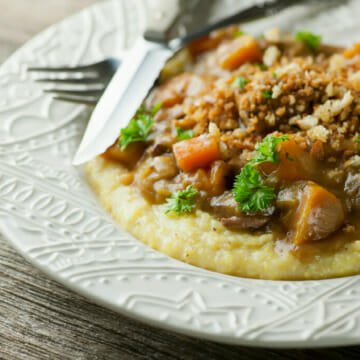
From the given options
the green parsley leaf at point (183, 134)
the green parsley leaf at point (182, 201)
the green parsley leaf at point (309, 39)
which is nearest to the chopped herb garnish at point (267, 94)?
the green parsley leaf at point (183, 134)

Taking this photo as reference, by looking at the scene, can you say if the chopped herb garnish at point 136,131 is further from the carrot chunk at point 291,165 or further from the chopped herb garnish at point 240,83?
the carrot chunk at point 291,165

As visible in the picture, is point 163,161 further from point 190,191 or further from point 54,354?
A: point 54,354

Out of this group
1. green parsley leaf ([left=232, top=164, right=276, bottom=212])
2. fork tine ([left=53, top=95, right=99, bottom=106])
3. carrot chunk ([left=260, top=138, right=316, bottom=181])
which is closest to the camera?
green parsley leaf ([left=232, top=164, right=276, bottom=212])

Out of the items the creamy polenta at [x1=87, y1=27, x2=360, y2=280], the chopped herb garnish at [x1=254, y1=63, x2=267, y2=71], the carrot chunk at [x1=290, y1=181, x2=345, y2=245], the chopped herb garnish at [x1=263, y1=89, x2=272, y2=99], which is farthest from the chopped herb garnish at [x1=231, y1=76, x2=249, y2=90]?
the carrot chunk at [x1=290, y1=181, x2=345, y2=245]

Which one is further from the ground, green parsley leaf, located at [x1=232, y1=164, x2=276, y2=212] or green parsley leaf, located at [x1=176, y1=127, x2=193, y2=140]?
green parsley leaf, located at [x1=176, y1=127, x2=193, y2=140]

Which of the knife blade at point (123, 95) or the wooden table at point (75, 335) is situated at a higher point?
the knife blade at point (123, 95)

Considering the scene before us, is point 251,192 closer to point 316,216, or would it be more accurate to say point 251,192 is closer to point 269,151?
point 269,151

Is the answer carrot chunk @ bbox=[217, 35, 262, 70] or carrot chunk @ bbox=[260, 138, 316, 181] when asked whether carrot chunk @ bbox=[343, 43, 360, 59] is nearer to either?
carrot chunk @ bbox=[217, 35, 262, 70]
